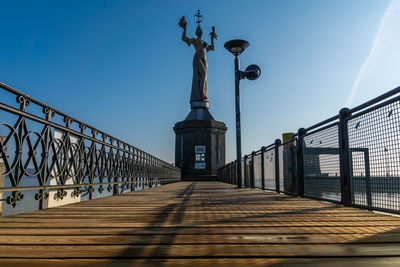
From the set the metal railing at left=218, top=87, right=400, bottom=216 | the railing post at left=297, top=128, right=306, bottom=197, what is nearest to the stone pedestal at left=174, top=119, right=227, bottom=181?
the metal railing at left=218, top=87, right=400, bottom=216

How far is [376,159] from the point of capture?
342cm

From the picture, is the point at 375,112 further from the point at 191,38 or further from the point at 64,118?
the point at 191,38

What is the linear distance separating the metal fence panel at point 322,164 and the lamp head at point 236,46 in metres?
6.03

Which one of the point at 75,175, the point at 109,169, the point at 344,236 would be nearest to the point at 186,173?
the point at 109,169

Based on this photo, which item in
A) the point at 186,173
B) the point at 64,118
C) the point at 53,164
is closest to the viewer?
the point at 53,164

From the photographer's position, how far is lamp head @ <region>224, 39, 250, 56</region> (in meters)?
10.6

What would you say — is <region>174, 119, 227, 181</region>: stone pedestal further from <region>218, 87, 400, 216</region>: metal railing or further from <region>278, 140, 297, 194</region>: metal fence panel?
<region>218, 87, 400, 216</region>: metal railing

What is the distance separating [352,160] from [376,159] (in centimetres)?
72

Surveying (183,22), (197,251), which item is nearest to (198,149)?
(183,22)

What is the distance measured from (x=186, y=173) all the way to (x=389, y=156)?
2711 centimetres

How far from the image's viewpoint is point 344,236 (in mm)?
2135

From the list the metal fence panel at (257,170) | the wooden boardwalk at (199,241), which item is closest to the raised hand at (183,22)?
the metal fence panel at (257,170)

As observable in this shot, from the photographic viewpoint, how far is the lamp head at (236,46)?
10617 millimetres

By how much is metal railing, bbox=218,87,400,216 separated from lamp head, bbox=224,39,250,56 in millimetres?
5523
